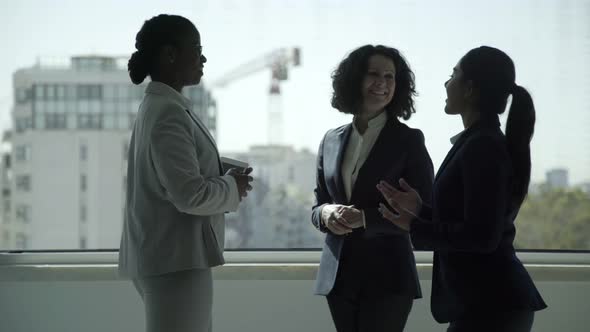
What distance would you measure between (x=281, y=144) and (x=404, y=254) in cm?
180

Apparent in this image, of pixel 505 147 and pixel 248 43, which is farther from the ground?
pixel 248 43

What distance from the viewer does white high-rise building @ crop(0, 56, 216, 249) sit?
3.54m

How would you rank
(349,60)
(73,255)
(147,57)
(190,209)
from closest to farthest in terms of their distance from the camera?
(190,209), (147,57), (349,60), (73,255)

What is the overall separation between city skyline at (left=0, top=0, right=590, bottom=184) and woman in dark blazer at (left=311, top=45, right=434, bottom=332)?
3.88 feet

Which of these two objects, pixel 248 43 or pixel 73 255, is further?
pixel 248 43

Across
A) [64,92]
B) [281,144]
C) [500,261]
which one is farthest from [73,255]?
[500,261]

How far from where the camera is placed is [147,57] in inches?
75.0

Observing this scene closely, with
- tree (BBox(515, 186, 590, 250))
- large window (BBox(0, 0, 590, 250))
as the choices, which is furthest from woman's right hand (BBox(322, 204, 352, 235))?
tree (BBox(515, 186, 590, 250))

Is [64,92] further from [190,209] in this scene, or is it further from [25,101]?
[190,209]

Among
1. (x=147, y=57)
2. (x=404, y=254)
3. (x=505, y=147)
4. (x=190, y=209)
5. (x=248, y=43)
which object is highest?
(x=248, y=43)

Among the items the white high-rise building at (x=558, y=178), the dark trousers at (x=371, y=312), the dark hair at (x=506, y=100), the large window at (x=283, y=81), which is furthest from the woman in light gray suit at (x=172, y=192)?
the white high-rise building at (x=558, y=178)

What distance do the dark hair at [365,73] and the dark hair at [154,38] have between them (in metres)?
0.59

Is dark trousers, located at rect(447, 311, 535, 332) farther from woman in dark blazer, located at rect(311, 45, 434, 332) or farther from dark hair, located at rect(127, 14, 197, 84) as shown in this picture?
dark hair, located at rect(127, 14, 197, 84)

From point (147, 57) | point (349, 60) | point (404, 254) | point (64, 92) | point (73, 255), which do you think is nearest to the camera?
point (147, 57)
